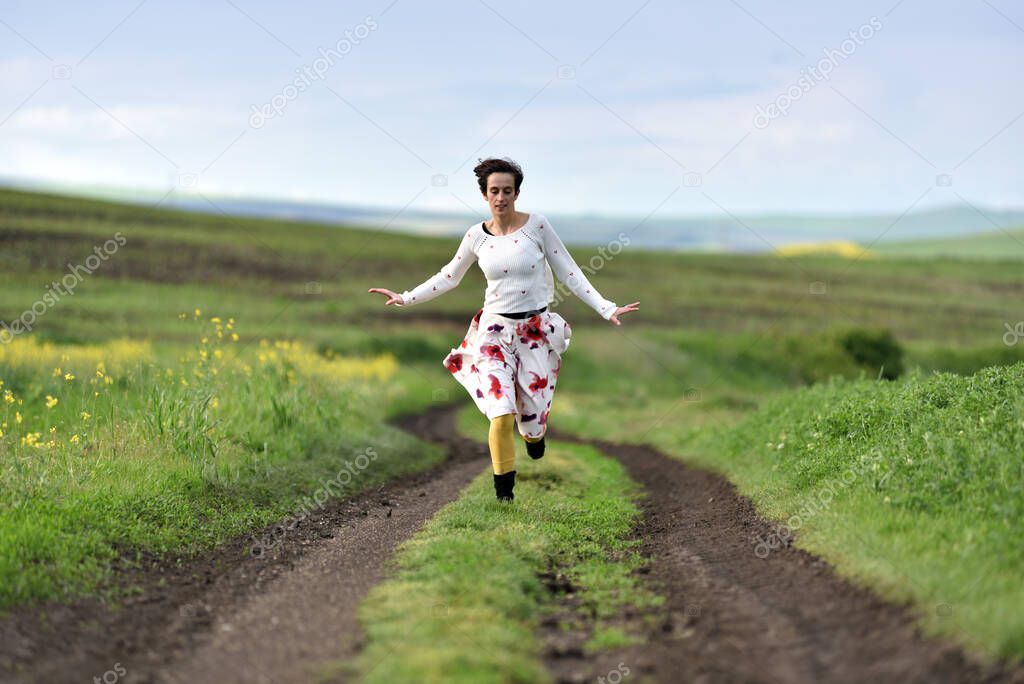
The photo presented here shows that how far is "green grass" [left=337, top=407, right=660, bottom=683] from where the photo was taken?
500cm

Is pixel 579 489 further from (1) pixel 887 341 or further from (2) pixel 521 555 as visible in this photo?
(1) pixel 887 341

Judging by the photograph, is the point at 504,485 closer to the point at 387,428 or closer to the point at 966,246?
the point at 387,428

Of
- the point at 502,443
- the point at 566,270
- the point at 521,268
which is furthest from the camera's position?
the point at 566,270

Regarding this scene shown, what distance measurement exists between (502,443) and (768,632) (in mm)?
4381

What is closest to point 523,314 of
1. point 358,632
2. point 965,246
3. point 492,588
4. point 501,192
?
point 501,192

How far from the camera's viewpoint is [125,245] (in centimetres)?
5569

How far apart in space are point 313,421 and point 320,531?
5.77m

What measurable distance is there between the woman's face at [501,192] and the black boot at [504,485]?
8.54 ft

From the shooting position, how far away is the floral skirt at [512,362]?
9586 millimetres

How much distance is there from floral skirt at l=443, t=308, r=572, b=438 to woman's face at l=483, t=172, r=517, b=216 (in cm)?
104

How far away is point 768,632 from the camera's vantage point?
5.61 m

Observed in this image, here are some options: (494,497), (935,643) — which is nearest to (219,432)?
(494,497)

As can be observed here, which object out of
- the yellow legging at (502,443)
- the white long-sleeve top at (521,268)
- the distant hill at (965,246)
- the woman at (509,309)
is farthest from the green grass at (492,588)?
the distant hill at (965,246)

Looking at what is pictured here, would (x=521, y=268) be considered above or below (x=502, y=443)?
above
